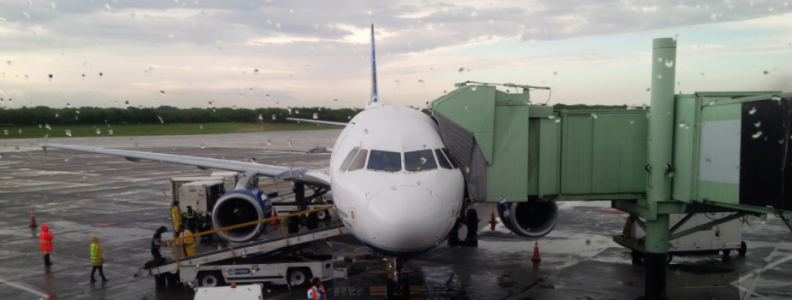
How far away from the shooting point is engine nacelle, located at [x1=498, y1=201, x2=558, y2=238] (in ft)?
48.5

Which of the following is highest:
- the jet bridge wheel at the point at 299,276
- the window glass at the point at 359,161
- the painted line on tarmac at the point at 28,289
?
the window glass at the point at 359,161

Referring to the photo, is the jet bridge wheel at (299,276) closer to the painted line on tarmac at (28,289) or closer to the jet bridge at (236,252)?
the jet bridge at (236,252)

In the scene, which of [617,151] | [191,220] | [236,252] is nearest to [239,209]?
[191,220]

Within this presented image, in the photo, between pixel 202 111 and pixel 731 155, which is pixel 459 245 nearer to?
pixel 731 155

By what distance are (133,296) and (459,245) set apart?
10.2m

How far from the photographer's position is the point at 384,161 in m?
12.0

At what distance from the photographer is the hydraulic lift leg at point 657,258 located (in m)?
13.4

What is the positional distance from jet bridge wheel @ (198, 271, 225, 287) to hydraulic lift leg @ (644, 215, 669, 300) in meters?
10.2

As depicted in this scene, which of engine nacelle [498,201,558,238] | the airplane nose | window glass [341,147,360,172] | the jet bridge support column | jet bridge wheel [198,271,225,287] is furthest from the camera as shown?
jet bridge wheel [198,271,225,287]

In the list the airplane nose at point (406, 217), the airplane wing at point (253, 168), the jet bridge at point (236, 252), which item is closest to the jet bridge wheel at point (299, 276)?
the jet bridge at point (236, 252)

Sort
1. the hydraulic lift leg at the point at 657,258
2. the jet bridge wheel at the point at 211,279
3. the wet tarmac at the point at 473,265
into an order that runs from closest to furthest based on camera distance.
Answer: the hydraulic lift leg at the point at 657,258 < the wet tarmac at the point at 473,265 < the jet bridge wheel at the point at 211,279

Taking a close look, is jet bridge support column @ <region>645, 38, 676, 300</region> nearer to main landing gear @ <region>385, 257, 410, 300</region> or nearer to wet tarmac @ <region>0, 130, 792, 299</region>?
wet tarmac @ <region>0, 130, 792, 299</region>

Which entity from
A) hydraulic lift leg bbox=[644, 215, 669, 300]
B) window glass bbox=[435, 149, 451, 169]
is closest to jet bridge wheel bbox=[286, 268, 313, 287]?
window glass bbox=[435, 149, 451, 169]

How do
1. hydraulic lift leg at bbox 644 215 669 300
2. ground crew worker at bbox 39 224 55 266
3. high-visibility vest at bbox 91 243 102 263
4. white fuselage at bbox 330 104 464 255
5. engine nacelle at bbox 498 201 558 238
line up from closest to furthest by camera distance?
white fuselage at bbox 330 104 464 255 → hydraulic lift leg at bbox 644 215 669 300 → engine nacelle at bbox 498 201 558 238 → high-visibility vest at bbox 91 243 102 263 → ground crew worker at bbox 39 224 55 266
